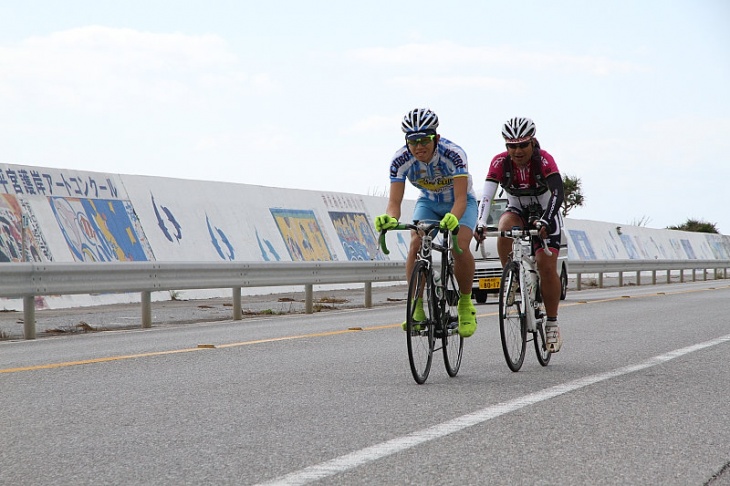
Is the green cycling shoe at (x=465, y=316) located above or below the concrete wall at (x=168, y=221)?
below

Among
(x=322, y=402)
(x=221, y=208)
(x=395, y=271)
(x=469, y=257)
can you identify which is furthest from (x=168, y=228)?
(x=322, y=402)

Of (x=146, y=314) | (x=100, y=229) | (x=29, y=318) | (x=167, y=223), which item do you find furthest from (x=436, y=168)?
(x=167, y=223)

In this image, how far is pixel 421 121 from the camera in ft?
23.4

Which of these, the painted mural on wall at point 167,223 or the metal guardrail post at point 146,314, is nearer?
the metal guardrail post at point 146,314

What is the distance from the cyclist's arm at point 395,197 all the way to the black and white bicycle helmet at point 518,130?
0.88 metres

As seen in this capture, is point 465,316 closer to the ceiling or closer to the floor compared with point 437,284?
closer to the floor

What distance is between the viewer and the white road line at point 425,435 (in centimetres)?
410

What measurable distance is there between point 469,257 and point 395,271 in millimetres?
11349

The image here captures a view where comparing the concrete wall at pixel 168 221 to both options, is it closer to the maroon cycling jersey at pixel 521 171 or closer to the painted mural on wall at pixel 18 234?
the painted mural on wall at pixel 18 234

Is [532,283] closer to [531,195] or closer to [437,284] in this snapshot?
[531,195]

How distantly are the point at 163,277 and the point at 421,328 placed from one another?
7.16 meters

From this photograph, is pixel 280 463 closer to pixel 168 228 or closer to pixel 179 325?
pixel 179 325

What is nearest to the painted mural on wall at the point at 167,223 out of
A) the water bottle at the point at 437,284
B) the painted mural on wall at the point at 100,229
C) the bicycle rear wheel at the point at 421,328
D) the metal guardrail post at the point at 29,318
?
the painted mural on wall at the point at 100,229

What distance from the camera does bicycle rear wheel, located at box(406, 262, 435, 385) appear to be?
6789 mm
